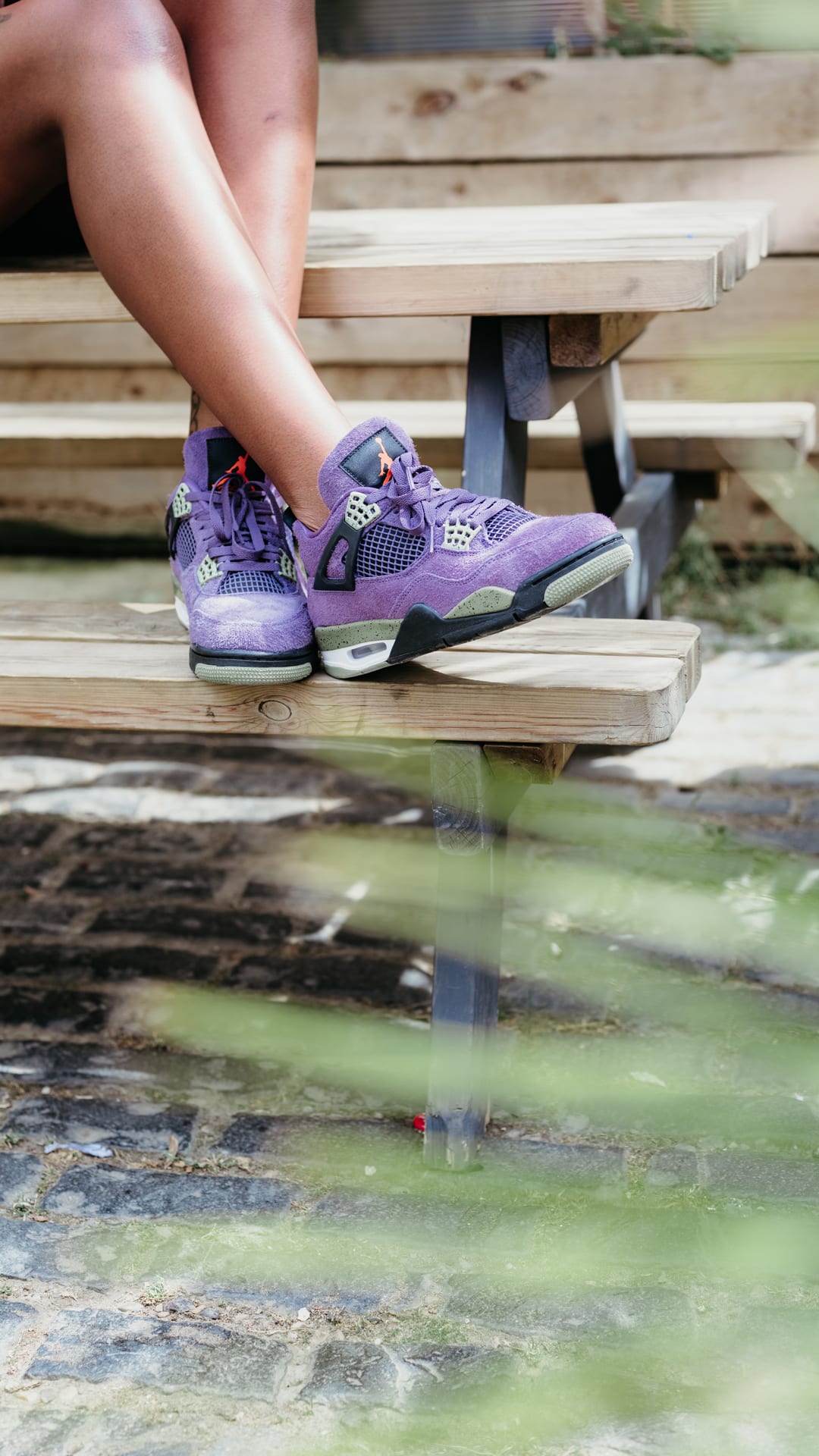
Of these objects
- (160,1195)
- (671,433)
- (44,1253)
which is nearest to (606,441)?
(671,433)

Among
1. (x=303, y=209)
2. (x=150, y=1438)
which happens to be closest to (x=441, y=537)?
(x=303, y=209)

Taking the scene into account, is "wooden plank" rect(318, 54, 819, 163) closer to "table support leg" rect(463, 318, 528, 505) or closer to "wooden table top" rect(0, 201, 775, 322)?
"wooden table top" rect(0, 201, 775, 322)

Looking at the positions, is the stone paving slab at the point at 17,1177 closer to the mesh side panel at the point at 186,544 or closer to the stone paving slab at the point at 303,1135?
the stone paving slab at the point at 303,1135

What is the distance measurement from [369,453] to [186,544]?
0.93 ft

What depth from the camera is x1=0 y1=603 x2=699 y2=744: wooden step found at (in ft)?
4.45

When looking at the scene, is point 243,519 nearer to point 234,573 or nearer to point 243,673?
point 234,573

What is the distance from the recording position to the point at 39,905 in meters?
2.20

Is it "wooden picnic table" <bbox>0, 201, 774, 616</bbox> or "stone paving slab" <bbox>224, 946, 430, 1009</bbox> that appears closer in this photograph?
"wooden picnic table" <bbox>0, 201, 774, 616</bbox>

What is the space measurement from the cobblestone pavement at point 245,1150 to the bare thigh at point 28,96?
102 cm

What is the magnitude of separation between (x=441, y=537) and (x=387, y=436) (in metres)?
0.11

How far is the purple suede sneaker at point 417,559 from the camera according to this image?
131cm

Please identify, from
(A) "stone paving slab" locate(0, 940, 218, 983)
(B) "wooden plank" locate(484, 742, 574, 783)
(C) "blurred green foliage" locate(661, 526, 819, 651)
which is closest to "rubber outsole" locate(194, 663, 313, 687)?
(B) "wooden plank" locate(484, 742, 574, 783)

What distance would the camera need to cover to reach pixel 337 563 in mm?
1404

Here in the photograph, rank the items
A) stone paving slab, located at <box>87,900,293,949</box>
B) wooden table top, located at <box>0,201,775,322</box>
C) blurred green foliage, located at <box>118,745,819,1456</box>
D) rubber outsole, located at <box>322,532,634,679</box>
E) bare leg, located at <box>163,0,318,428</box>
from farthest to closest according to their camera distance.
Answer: stone paving slab, located at <box>87,900,293,949</box>
bare leg, located at <box>163,0,318,428</box>
wooden table top, located at <box>0,201,775,322</box>
rubber outsole, located at <box>322,532,634,679</box>
blurred green foliage, located at <box>118,745,819,1456</box>
